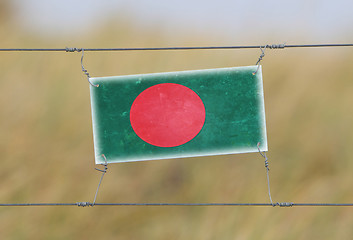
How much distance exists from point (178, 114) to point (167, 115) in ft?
0.34

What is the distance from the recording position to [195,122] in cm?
394

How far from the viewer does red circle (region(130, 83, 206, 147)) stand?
12.9ft

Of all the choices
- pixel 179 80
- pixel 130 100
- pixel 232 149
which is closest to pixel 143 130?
pixel 130 100

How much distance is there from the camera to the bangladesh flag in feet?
12.8

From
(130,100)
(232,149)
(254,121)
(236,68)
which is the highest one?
(236,68)

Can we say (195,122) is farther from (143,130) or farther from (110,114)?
(110,114)

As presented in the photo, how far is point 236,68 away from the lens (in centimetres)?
390

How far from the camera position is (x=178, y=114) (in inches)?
157

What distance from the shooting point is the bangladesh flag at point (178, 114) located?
3.89 m

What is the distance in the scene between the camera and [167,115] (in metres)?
3.97

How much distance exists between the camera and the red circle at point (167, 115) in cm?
393

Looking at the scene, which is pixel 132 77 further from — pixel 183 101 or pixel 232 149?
pixel 232 149

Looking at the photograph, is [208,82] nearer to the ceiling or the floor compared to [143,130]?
nearer to the ceiling

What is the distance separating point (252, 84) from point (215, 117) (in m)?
0.45
